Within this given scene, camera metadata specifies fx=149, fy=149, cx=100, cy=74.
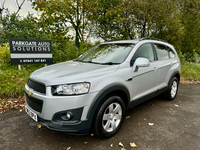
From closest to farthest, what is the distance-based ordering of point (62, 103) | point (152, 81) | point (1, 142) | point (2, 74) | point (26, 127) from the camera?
point (62, 103) → point (1, 142) → point (26, 127) → point (152, 81) → point (2, 74)

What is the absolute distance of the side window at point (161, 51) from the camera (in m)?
3.66

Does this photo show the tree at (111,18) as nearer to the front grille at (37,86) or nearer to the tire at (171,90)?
the tire at (171,90)

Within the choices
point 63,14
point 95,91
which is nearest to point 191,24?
point 63,14

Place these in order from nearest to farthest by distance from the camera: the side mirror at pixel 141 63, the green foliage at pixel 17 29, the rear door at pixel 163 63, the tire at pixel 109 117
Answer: the tire at pixel 109 117 → the side mirror at pixel 141 63 → the rear door at pixel 163 63 → the green foliage at pixel 17 29

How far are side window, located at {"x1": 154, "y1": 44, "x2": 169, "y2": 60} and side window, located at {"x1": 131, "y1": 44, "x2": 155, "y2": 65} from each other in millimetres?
302

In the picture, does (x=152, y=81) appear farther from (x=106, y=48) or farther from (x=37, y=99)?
(x=37, y=99)

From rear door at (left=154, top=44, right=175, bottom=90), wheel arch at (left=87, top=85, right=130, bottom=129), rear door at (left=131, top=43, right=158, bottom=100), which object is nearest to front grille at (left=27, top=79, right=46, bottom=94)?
wheel arch at (left=87, top=85, right=130, bottom=129)

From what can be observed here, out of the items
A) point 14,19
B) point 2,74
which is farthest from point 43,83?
point 14,19

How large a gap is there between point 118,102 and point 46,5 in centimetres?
823

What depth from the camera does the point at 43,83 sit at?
7.12 ft

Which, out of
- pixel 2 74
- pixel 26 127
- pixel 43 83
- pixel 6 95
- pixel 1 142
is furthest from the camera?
pixel 2 74

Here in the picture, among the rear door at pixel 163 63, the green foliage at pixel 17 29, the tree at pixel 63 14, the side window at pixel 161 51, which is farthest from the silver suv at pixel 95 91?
the tree at pixel 63 14

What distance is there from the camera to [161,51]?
3787 mm

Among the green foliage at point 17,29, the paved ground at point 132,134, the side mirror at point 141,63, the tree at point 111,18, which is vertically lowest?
the paved ground at point 132,134
